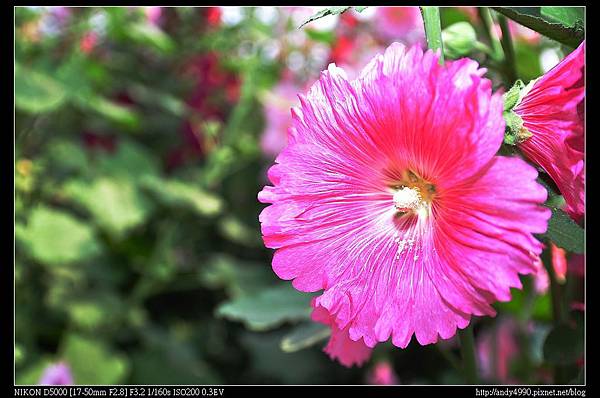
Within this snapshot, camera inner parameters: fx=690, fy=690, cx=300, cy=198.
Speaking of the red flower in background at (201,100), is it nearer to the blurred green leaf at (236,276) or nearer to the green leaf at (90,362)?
the blurred green leaf at (236,276)

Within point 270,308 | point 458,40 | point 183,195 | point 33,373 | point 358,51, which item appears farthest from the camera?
point 358,51

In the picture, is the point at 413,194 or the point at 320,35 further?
the point at 320,35

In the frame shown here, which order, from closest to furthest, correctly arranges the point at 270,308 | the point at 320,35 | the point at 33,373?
the point at 270,308
the point at 33,373
the point at 320,35

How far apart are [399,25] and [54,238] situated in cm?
71

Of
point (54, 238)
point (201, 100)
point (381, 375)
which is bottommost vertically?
point (381, 375)

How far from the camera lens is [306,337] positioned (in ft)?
2.22

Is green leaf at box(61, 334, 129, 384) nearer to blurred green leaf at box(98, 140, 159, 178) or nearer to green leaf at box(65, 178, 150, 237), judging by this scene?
green leaf at box(65, 178, 150, 237)

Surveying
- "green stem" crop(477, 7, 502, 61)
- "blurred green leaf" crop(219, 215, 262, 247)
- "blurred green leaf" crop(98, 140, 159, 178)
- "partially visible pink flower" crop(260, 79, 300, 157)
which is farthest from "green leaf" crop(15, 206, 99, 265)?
"green stem" crop(477, 7, 502, 61)

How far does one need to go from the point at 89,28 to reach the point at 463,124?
107 centimetres

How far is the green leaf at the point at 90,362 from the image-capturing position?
109 cm

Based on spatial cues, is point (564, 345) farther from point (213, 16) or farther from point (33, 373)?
point (213, 16)

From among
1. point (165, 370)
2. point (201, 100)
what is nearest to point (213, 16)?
point (201, 100)
